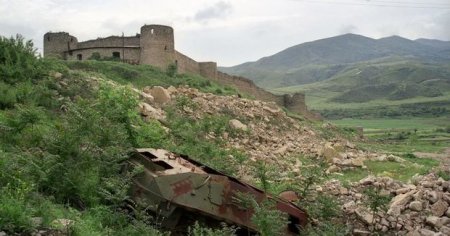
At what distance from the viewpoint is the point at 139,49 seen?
115ft

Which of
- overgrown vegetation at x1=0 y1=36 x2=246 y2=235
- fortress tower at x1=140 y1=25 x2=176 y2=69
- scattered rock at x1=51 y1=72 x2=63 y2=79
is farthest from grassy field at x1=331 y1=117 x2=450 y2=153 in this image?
overgrown vegetation at x1=0 y1=36 x2=246 y2=235

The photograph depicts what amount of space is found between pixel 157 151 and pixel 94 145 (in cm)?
112

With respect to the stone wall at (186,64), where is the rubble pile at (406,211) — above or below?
below

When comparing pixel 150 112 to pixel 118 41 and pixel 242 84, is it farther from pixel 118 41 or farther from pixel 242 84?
pixel 242 84

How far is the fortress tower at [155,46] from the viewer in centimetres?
3419

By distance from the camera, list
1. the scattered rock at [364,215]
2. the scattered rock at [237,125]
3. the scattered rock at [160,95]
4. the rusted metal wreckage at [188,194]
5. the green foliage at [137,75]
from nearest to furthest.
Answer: the rusted metal wreckage at [188,194] → the scattered rock at [364,215] → the scattered rock at [237,125] → the scattered rock at [160,95] → the green foliage at [137,75]

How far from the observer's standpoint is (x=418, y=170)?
15.4 m

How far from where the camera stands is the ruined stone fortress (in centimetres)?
3441

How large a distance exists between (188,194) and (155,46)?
1066 inches

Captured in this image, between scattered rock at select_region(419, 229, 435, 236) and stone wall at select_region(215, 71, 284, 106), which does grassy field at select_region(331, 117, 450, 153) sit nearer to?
stone wall at select_region(215, 71, 284, 106)

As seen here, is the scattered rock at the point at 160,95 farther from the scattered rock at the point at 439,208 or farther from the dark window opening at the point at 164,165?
the scattered rock at the point at 439,208

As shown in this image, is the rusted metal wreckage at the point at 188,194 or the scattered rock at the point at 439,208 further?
the scattered rock at the point at 439,208

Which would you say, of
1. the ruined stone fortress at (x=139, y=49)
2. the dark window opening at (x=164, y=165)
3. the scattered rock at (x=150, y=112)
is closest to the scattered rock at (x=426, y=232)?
the dark window opening at (x=164, y=165)

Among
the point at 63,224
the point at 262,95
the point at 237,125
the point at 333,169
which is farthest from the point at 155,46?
the point at 63,224
